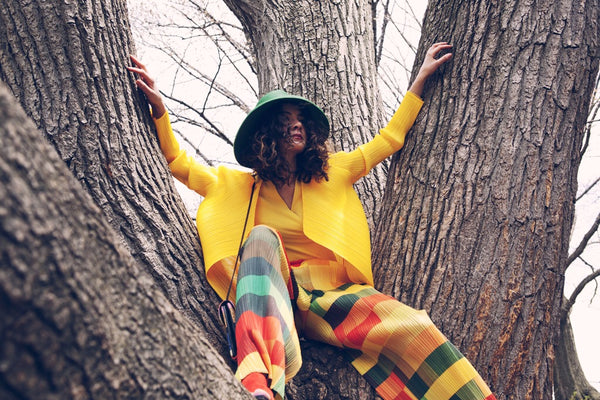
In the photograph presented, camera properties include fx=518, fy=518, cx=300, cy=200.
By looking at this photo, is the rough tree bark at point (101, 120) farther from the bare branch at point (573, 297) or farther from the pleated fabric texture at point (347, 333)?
the bare branch at point (573, 297)

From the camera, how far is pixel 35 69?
6.55 ft

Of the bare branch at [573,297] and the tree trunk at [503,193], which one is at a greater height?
the tree trunk at [503,193]

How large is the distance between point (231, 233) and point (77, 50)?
1.04 meters

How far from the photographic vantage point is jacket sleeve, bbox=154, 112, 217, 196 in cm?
247

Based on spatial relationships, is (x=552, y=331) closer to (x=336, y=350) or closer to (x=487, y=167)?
(x=487, y=167)

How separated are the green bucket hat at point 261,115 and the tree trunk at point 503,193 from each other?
2.36 ft

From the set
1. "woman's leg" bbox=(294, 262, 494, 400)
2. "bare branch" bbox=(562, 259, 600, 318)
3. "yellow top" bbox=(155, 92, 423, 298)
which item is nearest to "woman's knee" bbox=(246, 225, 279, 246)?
"yellow top" bbox=(155, 92, 423, 298)

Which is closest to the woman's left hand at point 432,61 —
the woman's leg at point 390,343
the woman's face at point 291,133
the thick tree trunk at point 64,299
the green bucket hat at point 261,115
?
the green bucket hat at point 261,115

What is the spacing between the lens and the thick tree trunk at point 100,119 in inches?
78.7

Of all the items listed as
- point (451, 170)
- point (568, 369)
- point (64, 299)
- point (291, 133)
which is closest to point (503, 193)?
point (451, 170)

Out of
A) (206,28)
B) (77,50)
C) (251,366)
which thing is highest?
(206,28)

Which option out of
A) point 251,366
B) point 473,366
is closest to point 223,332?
point 251,366

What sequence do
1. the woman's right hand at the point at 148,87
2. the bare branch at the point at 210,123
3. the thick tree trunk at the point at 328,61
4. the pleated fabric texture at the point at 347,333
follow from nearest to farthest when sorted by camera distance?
the pleated fabric texture at the point at 347,333 < the woman's right hand at the point at 148,87 < the thick tree trunk at the point at 328,61 < the bare branch at the point at 210,123

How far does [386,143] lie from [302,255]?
73 centimetres
